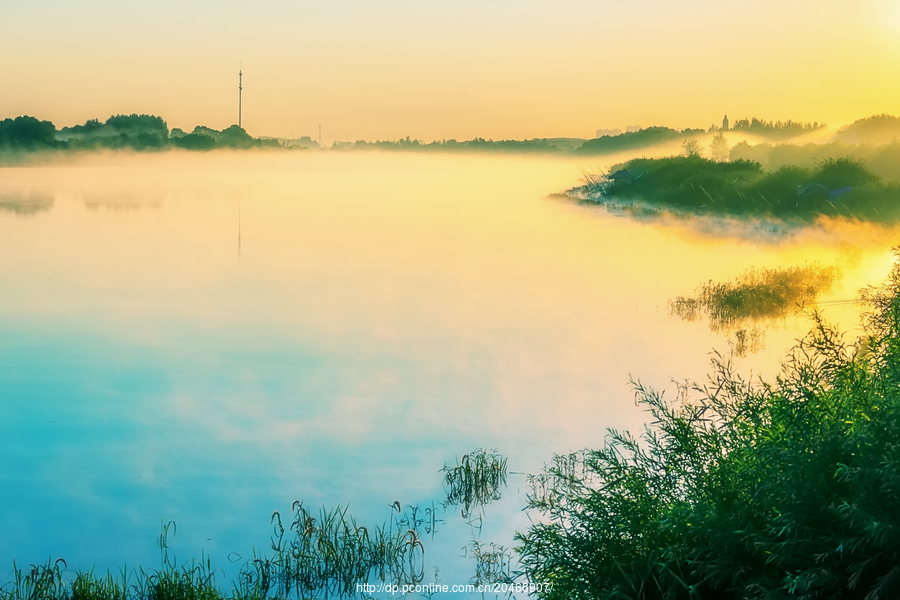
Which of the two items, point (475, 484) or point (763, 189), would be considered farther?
point (763, 189)

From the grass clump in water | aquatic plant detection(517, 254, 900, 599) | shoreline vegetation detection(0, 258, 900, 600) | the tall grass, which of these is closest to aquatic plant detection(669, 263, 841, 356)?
the grass clump in water

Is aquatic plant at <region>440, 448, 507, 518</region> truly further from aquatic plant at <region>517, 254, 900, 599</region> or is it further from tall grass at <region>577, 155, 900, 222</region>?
tall grass at <region>577, 155, 900, 222</region>

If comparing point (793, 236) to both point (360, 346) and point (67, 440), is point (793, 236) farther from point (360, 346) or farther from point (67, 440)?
point (67, 440)

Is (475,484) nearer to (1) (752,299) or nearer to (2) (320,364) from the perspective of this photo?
(2) (320,364)

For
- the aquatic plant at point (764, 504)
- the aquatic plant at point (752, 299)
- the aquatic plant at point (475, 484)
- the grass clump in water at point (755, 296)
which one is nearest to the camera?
the aquatic plant at point (764, 504)

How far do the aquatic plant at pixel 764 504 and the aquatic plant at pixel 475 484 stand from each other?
573 centimetres

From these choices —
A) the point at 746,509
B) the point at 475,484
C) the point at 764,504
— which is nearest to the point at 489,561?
the point at 475,484

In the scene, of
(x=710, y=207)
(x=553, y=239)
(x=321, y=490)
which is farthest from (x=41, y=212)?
(x=321, y=490)

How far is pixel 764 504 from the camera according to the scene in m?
6.85

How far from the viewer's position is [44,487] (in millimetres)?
16562

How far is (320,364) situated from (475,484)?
41.4 feet

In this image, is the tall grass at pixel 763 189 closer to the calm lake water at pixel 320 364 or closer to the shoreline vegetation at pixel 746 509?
the calm lake water at pixel 320 364

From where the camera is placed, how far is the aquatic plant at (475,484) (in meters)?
14.3

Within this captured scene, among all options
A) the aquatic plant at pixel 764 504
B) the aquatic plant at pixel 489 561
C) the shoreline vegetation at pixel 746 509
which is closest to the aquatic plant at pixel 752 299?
the aquatic plant at pixel 489 561
